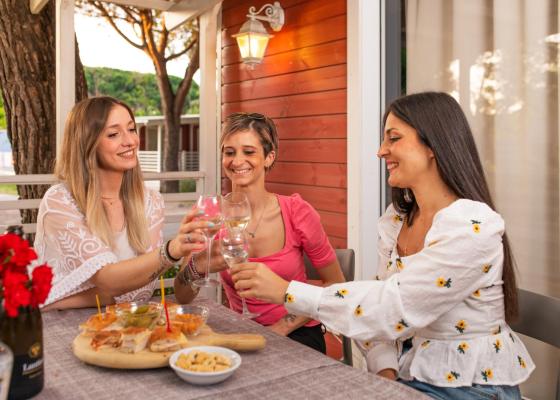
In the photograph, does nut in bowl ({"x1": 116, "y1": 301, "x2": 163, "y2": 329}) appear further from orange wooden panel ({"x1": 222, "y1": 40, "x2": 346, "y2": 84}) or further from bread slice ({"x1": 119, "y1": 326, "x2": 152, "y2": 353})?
orange wooden panel ({"x1": 222, "y1": 40, "x2": 346, "y2": 84})

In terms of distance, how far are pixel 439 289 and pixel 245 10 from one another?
3.51m

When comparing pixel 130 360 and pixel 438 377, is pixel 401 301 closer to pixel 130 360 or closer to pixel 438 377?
pixel 438 377

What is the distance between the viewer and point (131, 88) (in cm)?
1566

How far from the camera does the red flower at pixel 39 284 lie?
3.49 feet

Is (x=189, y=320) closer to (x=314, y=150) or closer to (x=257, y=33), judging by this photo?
(x=314, y=150)

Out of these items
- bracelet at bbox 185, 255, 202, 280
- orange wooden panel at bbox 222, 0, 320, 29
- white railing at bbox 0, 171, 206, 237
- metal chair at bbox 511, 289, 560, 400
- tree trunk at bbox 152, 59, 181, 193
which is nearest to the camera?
metal chair at bbox 511, 289, 560, 400

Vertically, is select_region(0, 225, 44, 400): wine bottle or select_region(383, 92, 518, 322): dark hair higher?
select_region(383, 92, 518, 322): dark hair

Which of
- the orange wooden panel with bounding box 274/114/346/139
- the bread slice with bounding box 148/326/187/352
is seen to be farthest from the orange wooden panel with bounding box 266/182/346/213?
the bread slice with bounding box 148/326/187/352

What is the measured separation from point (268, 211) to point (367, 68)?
1273 millimetres

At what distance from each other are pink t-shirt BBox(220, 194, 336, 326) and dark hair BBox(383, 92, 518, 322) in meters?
0.75

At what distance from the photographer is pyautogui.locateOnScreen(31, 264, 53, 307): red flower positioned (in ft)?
3.49

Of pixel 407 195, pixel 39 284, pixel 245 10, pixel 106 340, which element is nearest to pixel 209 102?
pixel 245 10

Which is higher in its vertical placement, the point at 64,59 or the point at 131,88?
the point at 131,88

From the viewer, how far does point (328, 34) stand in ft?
11.9
